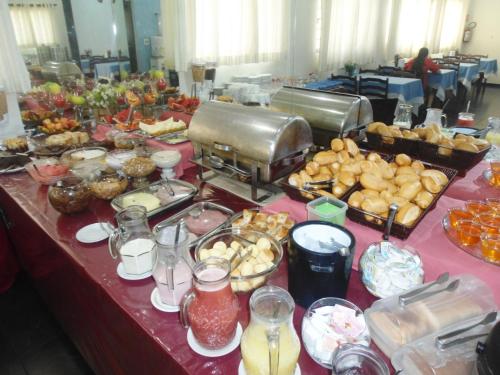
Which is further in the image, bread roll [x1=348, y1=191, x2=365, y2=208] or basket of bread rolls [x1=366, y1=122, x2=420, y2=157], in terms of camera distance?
basket of bread rolls [x1=366, y1=122, x2=420, y2=157]

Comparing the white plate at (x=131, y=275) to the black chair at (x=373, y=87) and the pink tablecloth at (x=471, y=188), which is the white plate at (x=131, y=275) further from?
the black chair at (x=373, y=87)

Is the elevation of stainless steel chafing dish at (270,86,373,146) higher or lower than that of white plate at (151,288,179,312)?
higher

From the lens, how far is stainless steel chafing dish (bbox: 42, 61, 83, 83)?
281 centimetres

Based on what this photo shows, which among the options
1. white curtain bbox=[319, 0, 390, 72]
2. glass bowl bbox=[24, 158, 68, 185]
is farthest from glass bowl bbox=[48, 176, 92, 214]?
white curtain bbox=[319, 0, 390, 72]

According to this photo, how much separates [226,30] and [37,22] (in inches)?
76.5

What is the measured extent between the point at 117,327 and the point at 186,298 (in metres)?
0.37

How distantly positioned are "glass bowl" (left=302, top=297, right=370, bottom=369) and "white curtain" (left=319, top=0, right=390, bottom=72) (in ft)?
17.6

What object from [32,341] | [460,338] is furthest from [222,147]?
[32,341]

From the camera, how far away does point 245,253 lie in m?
0.89

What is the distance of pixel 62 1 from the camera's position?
109 inches

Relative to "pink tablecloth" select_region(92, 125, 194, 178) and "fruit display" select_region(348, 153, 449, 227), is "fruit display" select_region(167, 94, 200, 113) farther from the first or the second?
"fruit display" select_region(348, 153, 449, 227)

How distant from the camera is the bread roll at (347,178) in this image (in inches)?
44.1

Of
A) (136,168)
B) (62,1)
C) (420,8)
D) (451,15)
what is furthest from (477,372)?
(451,15)

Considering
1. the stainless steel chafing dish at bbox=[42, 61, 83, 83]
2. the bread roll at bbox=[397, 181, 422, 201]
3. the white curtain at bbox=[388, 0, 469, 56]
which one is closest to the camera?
the bread roll at bbox=[397, 181, 422, 201]
